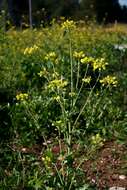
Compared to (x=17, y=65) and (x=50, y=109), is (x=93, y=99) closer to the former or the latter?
(x=50, y=109)

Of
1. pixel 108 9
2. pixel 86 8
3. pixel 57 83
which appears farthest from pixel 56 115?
pixel 108 9

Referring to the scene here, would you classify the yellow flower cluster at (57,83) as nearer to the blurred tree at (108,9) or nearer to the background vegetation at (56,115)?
the background vegetation at (56,115)

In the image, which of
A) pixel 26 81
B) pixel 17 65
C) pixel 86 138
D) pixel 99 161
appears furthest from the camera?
pixel 17 65

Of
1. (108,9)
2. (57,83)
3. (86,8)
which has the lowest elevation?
(108,9)

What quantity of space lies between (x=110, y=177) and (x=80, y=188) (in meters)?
0.96

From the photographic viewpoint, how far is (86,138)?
17.7 ft

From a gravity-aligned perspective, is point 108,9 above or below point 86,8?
below

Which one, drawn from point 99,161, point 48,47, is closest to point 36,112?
point 99,161

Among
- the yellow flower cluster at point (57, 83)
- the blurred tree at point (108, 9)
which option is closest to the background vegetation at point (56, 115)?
the yellow flower cluster at point (57, 83)

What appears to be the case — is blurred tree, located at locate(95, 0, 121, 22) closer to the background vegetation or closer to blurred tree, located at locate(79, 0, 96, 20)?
blurred tree, located at locate(79, 0, 96, 20)

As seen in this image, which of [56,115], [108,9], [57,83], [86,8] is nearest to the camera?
[57,83]

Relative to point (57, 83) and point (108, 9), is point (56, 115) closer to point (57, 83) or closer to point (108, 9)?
point (57, 83)

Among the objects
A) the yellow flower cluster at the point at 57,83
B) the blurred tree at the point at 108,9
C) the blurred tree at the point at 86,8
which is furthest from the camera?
the blurred tree at the point at 108,9

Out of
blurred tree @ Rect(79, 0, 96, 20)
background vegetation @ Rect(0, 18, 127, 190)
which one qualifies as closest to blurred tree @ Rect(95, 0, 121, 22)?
blurred tree @ Rect(79, 0, 96, 20)
